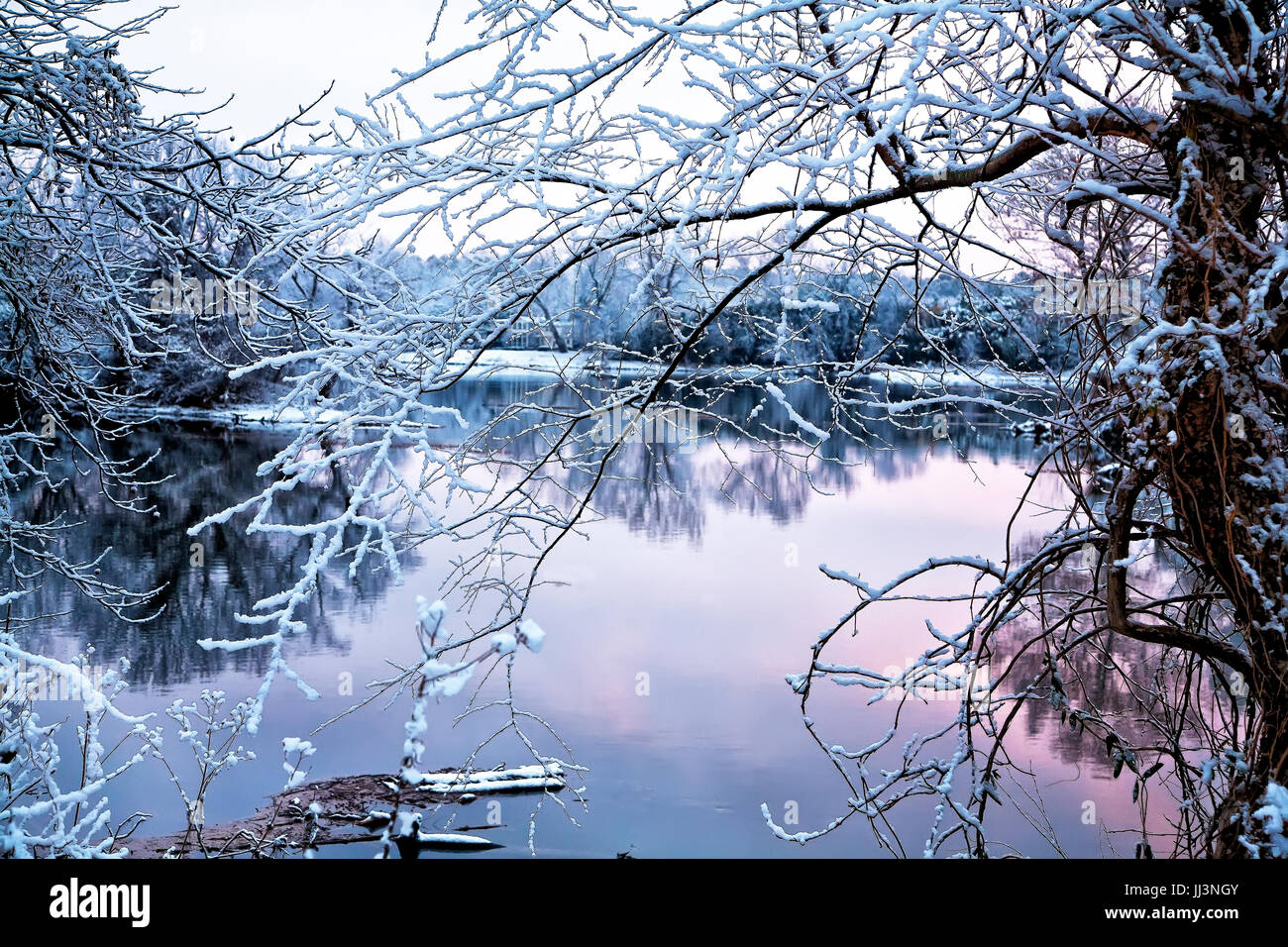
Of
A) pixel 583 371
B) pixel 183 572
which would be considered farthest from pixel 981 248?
pixel 183 572

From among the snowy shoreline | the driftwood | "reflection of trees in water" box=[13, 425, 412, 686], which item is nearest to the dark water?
"reflection of trees in water" box=[13, 425, 412, 686]

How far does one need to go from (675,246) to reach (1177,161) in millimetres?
1670

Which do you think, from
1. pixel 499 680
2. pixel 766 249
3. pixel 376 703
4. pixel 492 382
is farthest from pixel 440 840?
pixel 492 382

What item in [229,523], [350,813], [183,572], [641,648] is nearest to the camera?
[350,813]

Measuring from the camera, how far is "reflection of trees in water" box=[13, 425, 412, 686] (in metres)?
16.0

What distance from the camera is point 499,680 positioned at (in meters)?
16.9

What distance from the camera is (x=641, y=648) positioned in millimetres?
18266

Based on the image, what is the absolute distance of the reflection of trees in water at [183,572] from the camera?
15961 mm

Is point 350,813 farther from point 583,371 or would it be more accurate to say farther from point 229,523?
point 229,523

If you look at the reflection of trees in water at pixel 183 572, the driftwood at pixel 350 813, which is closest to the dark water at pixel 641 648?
the reflection of trees in water at pixel 183 572

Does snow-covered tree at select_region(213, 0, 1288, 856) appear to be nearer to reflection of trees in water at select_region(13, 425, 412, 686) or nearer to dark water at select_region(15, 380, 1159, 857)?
dark water at select_region(15, 380, 1159, 857)

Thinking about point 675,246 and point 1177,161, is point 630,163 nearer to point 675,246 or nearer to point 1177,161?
point 675,246

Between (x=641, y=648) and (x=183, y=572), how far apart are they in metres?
8.59

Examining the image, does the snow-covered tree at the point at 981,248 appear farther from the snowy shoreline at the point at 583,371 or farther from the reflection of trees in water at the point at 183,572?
the reflection of trees in water at the point at 183,572
